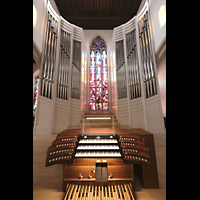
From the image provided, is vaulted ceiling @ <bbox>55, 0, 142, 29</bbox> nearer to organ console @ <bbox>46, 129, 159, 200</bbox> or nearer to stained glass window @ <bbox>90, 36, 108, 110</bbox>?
stained glass window @ <bbox>90, 36, 108, 110</bbox>

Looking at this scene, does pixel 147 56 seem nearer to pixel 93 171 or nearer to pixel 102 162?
pixel 102 162

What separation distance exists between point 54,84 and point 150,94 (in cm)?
343

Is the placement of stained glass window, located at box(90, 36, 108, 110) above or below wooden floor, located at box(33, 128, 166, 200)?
above

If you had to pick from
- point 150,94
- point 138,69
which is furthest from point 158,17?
point 150,94

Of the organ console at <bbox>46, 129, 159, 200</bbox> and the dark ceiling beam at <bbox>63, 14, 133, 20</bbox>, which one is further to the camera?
the dark ceiling beam at <bbox>63, 14, 133, 20</bbox>

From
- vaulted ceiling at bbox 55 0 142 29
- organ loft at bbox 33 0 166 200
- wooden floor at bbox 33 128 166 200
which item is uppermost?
vaulted ceiling at bbox 55 0 142 29

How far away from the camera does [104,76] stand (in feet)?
23.2

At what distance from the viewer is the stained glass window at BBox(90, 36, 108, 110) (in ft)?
22.5

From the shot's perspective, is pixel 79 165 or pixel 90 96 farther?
pixel 90 96

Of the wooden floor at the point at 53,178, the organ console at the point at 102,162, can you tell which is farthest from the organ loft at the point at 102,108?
the wooden floor at the point at 53,178

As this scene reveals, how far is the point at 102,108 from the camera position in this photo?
6.76m

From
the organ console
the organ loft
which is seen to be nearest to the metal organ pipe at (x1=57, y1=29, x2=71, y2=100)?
the organ loft

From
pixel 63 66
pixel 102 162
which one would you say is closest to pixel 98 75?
pixel 63 66
